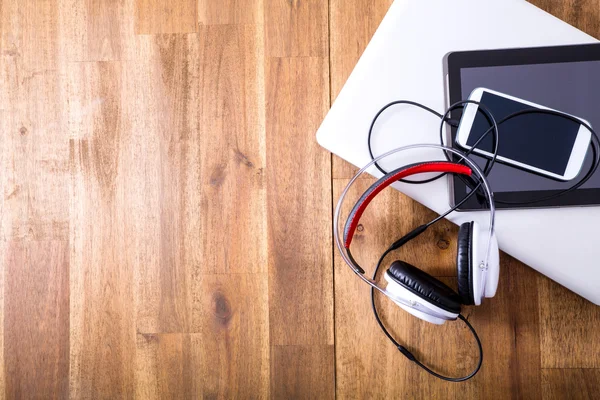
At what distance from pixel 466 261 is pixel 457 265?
0.06 ft

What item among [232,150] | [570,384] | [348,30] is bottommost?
[570,384]

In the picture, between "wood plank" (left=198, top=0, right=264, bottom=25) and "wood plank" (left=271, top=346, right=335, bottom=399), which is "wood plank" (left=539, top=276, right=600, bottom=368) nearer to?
"wood plank" (left=271, top=346, right=335, bottom=399)

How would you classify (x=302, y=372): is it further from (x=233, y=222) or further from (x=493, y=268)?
(x=493, y=268)

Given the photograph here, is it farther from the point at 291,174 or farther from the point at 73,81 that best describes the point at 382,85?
the point at 73,81

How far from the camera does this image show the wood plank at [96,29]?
98 cm

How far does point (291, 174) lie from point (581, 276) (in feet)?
1.78

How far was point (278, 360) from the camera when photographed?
3.05ft

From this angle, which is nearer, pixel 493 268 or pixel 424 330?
pixel 493 268

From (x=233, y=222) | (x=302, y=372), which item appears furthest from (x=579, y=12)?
(x=302, y=372)

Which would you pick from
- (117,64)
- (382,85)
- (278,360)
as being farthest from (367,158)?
(117,64)

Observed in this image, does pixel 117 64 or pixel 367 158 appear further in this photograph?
pixel 117 64

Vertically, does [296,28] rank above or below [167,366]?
above

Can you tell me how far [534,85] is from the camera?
62 cm

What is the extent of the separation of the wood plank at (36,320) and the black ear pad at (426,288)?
73cm
